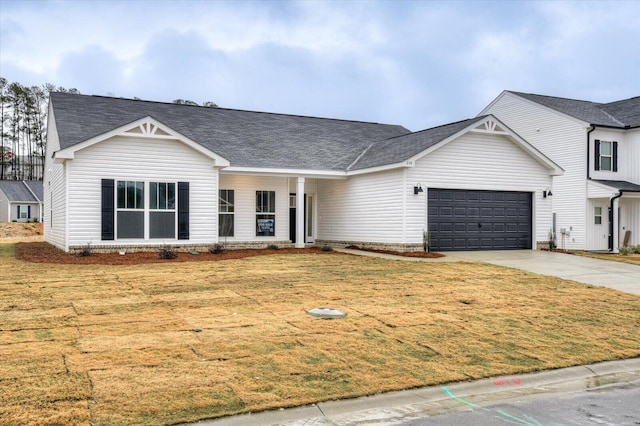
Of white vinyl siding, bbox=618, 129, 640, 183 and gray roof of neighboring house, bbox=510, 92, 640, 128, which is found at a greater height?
gray roof of neighboring house, bbox=510, 92, 640, 128

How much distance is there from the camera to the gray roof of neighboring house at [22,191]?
5616cm

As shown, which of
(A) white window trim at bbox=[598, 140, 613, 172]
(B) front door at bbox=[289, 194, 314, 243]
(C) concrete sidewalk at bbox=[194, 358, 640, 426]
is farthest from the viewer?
(A) white window trim at bbox=[598, 140, 613, 172]

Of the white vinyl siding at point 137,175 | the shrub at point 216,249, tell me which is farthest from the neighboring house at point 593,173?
the white vinyl siding at point 137,175

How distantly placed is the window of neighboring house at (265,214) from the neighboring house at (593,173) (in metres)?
13.1

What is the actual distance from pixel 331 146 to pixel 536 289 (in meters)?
14.0

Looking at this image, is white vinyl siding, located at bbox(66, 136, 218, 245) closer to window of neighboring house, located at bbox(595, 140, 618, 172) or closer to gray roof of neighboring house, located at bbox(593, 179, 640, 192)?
gray roof of neighboring house, located at bbox(593, 179, 640, 192)

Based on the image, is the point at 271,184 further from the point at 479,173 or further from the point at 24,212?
the point at 24,212

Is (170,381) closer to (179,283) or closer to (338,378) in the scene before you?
(338,378)

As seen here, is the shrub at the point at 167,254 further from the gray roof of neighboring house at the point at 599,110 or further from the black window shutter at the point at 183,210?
the gray roof of neighboring house at the point at 599,110

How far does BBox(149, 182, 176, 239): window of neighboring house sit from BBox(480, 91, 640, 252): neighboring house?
672 inches

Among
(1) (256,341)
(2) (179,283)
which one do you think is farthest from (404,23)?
(1) (256,341)

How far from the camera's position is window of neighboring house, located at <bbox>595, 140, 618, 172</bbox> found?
26.2m

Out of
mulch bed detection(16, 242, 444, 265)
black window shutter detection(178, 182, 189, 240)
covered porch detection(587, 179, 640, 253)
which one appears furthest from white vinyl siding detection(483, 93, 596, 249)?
black window shutter detection(178, 182, 189, 240)

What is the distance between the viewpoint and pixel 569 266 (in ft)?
55.6
